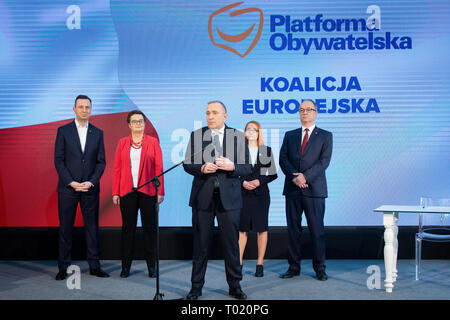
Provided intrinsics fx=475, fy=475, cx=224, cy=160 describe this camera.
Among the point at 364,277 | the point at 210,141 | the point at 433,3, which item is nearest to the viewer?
the point at 210,141

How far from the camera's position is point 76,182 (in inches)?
197

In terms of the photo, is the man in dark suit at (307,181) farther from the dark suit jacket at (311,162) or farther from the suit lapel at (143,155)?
the suit lapel at (143,155)

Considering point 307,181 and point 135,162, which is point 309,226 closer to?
point 307,181

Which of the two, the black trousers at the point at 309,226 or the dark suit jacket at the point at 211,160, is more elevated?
the dark suit jacket at the point at 211,160

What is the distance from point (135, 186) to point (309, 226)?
1.88 m

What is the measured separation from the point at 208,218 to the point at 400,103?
3368mm

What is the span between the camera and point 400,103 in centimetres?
610

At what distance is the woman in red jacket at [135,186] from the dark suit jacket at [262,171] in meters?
0.98

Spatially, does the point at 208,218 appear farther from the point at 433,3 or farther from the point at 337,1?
the point at 433,3

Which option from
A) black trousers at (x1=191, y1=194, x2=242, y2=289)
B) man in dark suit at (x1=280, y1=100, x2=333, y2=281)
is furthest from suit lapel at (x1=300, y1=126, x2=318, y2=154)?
black trousers at (x1=191, y1=194, x2=242, y2=289)

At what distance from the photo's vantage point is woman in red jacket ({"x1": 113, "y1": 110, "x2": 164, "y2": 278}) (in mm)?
4980

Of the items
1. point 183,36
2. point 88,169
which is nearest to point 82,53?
point 183,36

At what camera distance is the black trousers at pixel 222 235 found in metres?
4.05

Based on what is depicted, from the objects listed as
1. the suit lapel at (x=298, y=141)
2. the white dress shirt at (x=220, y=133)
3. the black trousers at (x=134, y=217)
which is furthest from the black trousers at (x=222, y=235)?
the suit lapel at (x=298, y=141)
